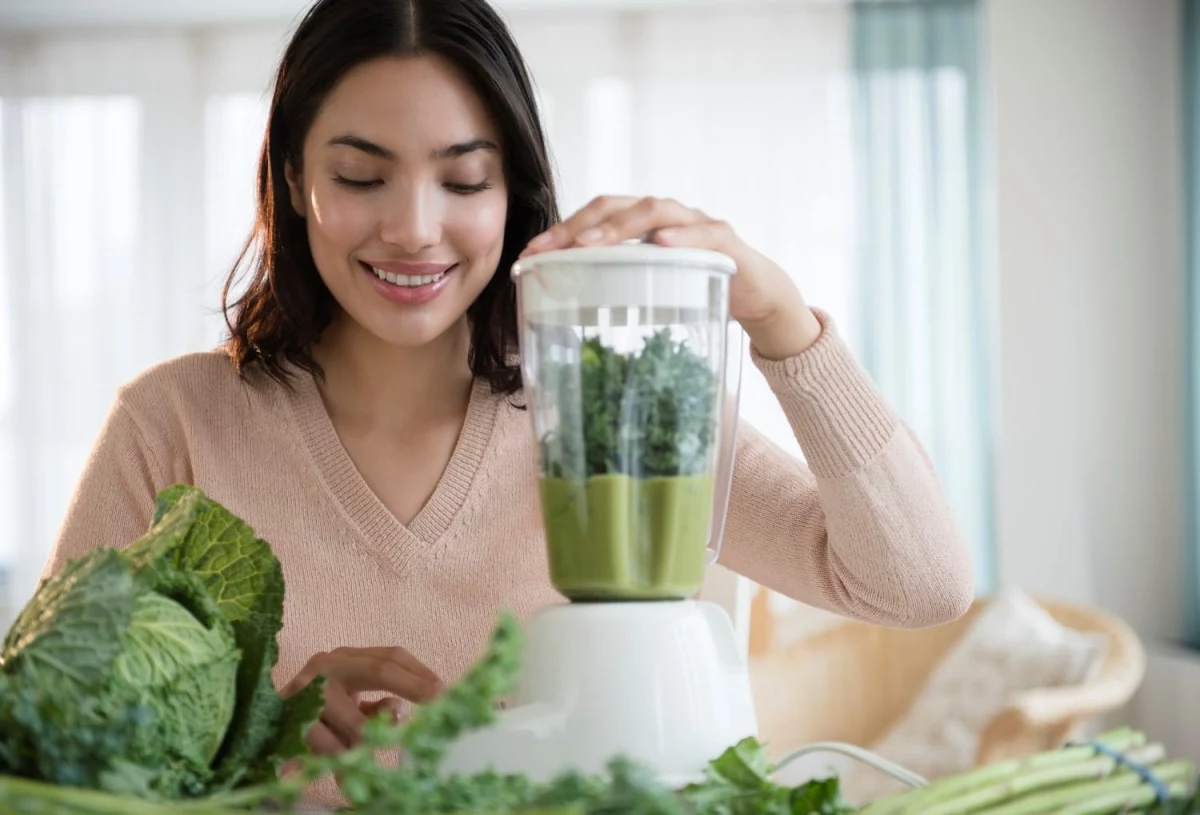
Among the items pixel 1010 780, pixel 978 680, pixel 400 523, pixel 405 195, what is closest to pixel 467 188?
pixel 405 195

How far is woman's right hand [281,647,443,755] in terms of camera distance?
0.79 meters

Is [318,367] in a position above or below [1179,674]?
above

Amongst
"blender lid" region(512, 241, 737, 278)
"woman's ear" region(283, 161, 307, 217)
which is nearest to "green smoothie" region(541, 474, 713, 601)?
"blender lid" region(512, 241, 737, 278)

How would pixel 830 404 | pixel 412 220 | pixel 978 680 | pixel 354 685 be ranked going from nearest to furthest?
pixel 354 685
pixel 830 404
pixel 412 220
pixel 978 680

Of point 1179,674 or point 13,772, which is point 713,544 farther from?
point 1179,674

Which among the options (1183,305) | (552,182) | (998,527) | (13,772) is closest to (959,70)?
(1183,305)

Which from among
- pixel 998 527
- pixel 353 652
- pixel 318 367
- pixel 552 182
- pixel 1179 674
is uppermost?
pixel 552 182

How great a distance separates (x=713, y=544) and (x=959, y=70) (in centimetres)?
389

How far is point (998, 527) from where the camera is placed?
14.1 feet

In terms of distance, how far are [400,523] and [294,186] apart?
39 centimetres

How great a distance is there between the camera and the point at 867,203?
436 centimetres

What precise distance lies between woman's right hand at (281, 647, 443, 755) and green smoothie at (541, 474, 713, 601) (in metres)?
0.15

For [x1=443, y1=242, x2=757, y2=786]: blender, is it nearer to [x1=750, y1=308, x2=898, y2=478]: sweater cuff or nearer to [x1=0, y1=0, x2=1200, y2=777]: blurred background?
[x1=750, y1=308, x2=898, y2=478]: sweater cuff

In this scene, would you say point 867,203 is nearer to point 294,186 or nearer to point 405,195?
point 294,186
